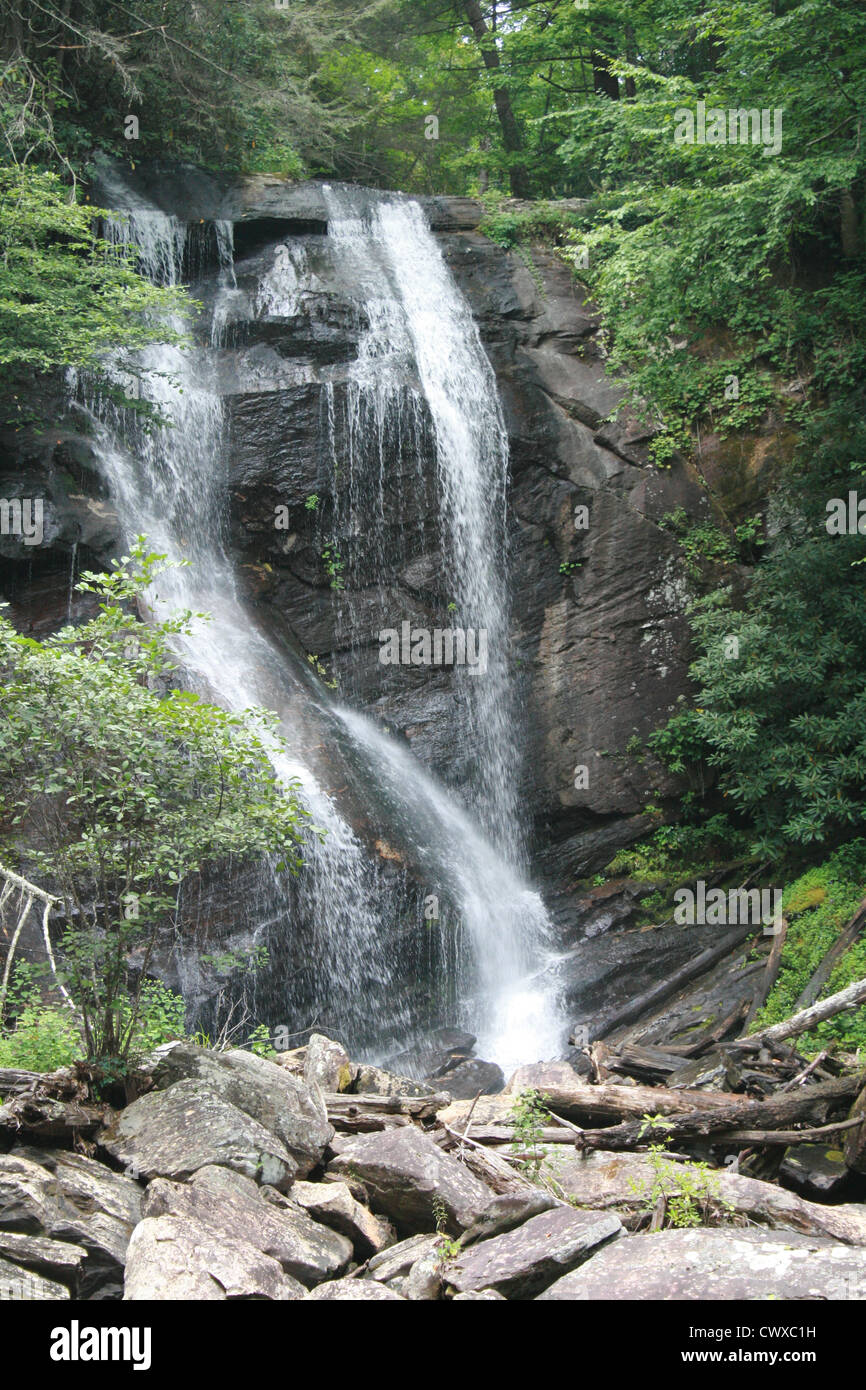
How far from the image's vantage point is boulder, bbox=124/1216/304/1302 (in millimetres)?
3734

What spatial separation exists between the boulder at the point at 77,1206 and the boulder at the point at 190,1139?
0.18 metres

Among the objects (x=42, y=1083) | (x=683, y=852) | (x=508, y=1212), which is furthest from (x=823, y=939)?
(x=42, y=1083)

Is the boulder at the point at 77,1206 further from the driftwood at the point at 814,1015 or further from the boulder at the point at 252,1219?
the driftwood at the point at 814,1015

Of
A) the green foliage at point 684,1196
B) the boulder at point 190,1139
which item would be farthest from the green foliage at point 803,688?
the boulder at point 190,1139

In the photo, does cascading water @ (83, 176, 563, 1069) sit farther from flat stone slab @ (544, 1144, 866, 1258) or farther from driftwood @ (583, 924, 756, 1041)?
flat stone slab @ (544, 1144, 866, 1258)

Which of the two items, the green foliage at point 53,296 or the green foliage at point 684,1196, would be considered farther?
the green foliage at point 53,296

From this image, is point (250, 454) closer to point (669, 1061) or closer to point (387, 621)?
point (387, 621)

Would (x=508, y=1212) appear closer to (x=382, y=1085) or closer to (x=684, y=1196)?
(x=684, y=1196)

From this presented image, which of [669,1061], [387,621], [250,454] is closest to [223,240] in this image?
[250,454]

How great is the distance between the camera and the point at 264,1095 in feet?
18.5

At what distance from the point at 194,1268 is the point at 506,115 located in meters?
21.8

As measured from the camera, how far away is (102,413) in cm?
Result: 1269

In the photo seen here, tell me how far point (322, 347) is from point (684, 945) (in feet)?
31.6

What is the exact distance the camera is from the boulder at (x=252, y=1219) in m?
4.34
